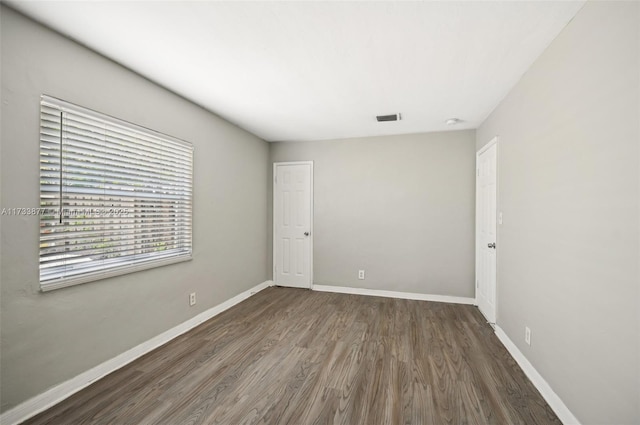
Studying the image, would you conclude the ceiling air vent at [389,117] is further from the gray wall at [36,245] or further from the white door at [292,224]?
the gray wall at [36,245]

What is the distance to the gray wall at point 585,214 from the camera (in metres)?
1.21

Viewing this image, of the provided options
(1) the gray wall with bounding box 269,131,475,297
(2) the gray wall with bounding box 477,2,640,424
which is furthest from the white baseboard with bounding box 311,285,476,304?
(2) the gray wall with bounding box 477,2,640,424

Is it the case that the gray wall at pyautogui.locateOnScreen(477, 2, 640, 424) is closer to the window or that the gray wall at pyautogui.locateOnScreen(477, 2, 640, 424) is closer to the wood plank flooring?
the wood plank flooring

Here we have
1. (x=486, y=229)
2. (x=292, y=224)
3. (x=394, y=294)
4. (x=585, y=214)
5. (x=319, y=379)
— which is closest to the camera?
(x=585, y=214)

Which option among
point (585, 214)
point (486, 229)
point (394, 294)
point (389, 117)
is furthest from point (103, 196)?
point (486, 229)

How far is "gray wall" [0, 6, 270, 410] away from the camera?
5.29 feet

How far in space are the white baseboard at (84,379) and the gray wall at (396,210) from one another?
225 centimetres

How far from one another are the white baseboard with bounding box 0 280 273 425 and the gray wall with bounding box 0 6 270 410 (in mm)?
45

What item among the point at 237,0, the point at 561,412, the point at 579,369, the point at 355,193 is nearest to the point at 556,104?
the point at 579,369

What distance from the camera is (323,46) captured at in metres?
1.94

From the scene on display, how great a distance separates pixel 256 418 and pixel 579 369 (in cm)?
194

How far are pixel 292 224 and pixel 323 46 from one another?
3106 mm

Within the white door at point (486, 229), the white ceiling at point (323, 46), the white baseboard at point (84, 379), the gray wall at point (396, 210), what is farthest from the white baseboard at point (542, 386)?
the white baseboard at point (84, 379)

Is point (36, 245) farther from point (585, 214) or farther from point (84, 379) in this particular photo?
point (585, 214)
